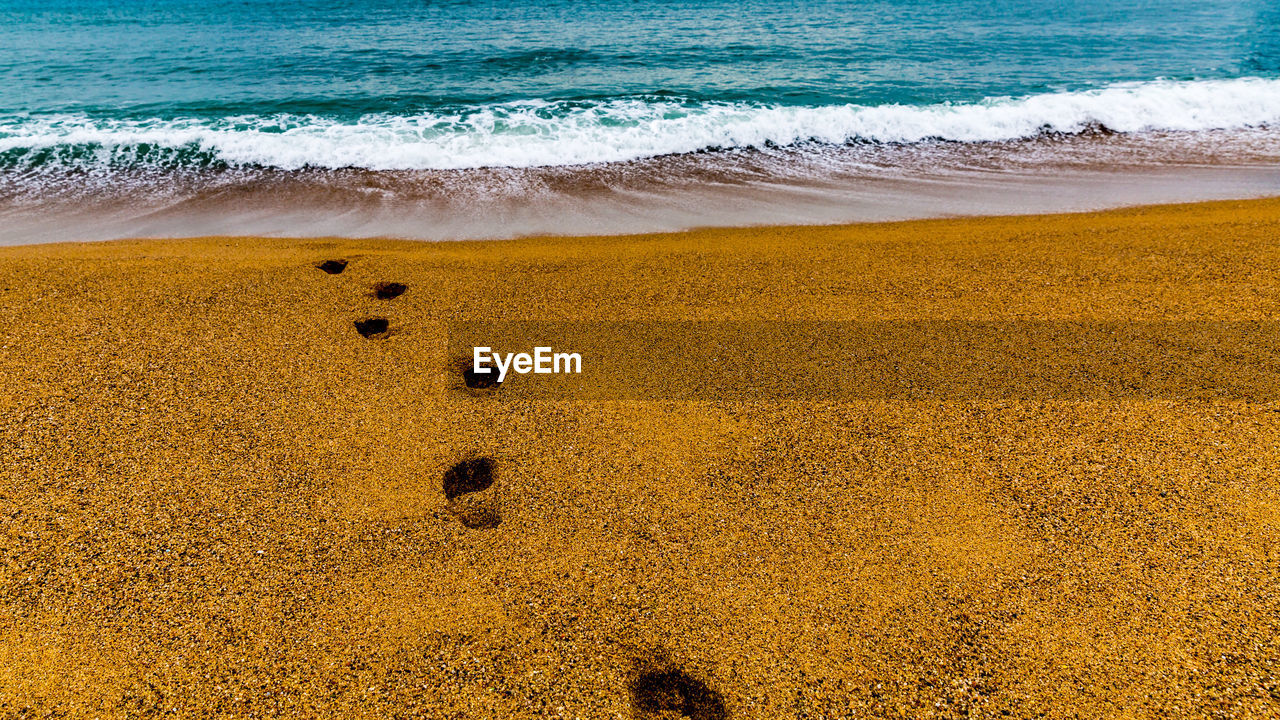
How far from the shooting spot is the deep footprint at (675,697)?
2.01m

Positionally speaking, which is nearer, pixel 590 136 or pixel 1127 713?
pixel 1127 713

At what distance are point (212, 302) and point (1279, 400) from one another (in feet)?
21.6

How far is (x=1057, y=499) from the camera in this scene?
2660 millimetres

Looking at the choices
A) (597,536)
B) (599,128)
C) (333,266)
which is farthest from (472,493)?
(599,128)

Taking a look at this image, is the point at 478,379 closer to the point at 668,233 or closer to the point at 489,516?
the point at 489,516

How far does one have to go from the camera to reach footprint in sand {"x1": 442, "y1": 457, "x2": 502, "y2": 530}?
2.64 metres

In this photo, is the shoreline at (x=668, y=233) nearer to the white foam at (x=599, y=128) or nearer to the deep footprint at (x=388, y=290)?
the deep footprint at (x=388, y=290)

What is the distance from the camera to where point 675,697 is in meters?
2.05

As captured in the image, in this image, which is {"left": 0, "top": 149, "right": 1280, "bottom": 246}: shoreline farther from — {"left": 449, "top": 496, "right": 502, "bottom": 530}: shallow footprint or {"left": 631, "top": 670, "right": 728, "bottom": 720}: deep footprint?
{"left": 631, "top": 670, "right": 728, "bottom": 720}: deep footprint

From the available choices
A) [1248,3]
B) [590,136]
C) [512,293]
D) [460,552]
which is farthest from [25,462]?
[1248,3]

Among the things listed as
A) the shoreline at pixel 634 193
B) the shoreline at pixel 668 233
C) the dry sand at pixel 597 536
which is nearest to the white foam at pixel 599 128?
the shoreline at pixel 634 193

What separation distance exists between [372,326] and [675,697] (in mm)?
3075

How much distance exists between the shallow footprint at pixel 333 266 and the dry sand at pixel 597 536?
2.38ft

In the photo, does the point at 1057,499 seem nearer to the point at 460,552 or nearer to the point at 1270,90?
the point at 460,552
